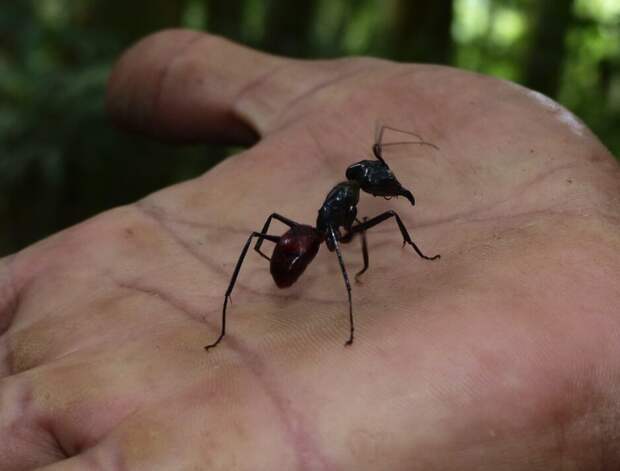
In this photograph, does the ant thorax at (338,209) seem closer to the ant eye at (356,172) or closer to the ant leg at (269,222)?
the ant eye at (356,172)

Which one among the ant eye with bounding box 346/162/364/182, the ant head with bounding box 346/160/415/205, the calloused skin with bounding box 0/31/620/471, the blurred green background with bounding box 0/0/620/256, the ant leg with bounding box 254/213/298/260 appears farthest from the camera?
the blurred green background with bounding box 0/0/620/256

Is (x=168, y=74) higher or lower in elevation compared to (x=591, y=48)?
higher

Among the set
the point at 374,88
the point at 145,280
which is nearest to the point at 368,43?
the point at 374,88

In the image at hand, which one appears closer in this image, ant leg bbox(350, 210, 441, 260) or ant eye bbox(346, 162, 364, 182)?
ant leg bbox(350, 210, 441, 260)

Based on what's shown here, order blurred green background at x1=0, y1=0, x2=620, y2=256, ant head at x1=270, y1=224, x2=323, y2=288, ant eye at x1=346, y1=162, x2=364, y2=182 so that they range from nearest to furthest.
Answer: ant head at x1=270, y1=224, x2=323, y2=288, ant eye at x1=346, y1=162, x2=364, y2=182, blurred green background at x1=0, y1=0, x2=620, y2=256

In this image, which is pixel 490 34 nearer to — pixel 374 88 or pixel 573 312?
pixel 374 88

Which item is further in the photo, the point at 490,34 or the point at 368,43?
the point at 490,34

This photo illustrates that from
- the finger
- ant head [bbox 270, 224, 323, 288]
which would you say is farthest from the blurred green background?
ant head [bbox 270, 224, 323, 288]

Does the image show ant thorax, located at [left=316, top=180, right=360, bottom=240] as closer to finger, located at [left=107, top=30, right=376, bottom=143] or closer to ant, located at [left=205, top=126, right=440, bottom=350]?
ant, located at [left=205, top=126, right=440, bottom=350]
